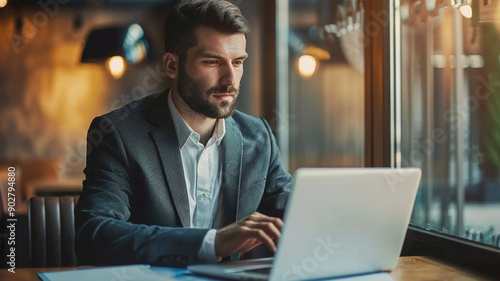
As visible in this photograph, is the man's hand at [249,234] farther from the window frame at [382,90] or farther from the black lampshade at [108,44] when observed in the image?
the black lampshade at [108,44]

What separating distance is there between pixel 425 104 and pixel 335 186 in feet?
4.12

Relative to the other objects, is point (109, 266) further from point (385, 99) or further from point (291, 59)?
point (291, 59)

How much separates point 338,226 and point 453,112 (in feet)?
3.37

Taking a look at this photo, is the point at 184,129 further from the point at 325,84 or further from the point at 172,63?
the point at 325,84

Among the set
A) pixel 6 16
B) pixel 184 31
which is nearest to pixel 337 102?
pixel 184 31

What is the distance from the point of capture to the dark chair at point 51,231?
2172 mm

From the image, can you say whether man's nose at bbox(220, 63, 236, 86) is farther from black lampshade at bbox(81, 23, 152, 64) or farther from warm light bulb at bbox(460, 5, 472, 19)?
black lampshade at bbox(81, 23, 152, 64)

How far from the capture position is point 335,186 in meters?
1.32

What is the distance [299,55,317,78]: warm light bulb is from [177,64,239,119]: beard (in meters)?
2.18

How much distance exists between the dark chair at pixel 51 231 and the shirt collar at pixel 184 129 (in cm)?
47

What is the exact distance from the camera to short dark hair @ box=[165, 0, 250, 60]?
82.4 inches

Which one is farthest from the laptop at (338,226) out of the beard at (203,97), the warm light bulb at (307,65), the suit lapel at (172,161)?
the warm light bulb at (307,65)

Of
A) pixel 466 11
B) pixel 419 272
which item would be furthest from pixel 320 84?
pixel 419 272

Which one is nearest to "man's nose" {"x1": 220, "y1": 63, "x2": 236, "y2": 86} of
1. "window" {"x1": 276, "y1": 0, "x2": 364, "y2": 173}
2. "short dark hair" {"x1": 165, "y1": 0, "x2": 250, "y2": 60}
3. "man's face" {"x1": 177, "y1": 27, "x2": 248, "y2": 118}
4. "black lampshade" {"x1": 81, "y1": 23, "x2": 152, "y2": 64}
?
"man's face" {"x1": 177, "y1": 27, "x2": 248, "y2": 118}
